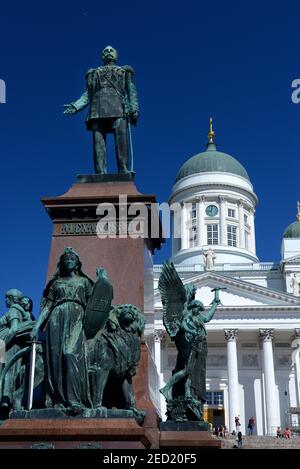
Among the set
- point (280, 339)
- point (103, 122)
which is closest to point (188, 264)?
point (280, 339)

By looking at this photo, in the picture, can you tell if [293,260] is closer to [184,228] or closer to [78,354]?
[184,228]

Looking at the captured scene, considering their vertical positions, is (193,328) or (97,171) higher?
(97,171)

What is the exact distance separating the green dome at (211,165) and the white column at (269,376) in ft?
78.6

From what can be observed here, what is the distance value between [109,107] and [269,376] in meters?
46.9

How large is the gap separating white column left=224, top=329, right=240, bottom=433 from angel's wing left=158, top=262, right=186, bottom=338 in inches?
1801

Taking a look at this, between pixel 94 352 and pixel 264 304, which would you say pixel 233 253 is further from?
pixel 94 352

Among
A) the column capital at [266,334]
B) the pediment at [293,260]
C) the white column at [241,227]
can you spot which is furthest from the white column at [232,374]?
the white column at [241,227]

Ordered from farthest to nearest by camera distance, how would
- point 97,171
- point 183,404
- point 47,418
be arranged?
1. point 97,171
2. point 183,404
3. point 47,418

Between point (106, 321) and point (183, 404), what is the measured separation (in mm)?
1495

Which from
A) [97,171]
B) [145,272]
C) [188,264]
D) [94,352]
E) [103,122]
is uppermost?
[188,264]

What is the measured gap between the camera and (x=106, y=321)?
654 cm

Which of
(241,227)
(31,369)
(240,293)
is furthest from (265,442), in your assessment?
A: (241,227)

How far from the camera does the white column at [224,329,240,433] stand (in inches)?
2045

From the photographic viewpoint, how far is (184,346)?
772 centimetres
